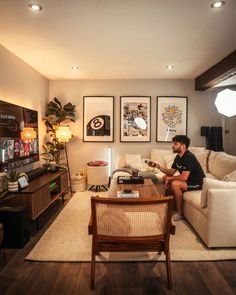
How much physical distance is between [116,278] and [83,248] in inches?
25.5

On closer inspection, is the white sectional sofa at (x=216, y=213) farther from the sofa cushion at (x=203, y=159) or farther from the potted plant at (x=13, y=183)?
the potted plant at (x=13, y=183)

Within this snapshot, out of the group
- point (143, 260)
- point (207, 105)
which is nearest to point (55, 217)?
point (143, 260)

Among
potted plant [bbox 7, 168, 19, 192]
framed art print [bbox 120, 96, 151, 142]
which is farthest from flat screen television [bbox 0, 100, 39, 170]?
framed art print [bbox 120, 96, 151, 142]

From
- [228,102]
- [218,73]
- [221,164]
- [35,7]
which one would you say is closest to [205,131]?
[228,102]

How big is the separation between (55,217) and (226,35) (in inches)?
136

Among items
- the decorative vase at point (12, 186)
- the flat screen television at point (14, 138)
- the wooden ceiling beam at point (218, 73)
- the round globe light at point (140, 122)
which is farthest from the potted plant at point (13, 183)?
the wooden ceiling beam at point (218, 73)

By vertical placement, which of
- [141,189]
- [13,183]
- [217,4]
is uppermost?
[217,4]

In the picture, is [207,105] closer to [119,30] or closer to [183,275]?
[119,30]

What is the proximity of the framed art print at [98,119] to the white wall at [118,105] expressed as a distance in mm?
105

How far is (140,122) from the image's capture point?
5.40 m

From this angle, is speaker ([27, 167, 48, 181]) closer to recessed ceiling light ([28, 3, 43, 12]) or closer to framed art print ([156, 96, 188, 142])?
recessed ceiling light ([28, 3, 43, 12])

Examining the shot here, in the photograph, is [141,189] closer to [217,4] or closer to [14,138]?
[14,138]

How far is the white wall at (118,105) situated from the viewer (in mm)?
5355

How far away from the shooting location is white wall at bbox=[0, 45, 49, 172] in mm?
3284
